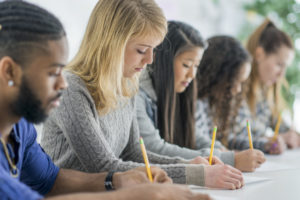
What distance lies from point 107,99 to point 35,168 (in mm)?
305

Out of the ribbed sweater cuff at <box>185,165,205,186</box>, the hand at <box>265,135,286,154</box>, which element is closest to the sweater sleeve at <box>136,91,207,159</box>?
the ribbed sweater cuff at <box>185,165,205,186</box>

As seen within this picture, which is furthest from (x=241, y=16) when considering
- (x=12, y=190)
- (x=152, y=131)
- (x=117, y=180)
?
(x=12, y=190)

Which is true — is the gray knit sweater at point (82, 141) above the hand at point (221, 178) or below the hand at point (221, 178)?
above

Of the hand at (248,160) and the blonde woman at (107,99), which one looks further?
the hand at (248,160)

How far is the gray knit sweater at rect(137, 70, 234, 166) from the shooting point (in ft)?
4.53

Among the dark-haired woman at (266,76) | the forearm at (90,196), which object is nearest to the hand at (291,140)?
the dark-haired woman at (266,76)

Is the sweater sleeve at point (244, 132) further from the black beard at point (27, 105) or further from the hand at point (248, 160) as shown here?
the black beard at point (27, 105)

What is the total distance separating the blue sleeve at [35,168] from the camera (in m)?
0.90

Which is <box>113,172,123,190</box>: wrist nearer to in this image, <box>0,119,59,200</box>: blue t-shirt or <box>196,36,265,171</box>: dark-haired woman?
<box>0,119,59,200</box>: blue t-shirt

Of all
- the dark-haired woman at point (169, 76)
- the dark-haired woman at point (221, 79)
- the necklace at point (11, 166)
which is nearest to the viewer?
the necklace at point (11, 166)

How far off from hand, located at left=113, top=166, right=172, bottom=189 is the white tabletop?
133 millimetres

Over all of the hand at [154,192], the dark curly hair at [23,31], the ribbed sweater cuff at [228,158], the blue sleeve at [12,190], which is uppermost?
the dark curly hair at [23,31]

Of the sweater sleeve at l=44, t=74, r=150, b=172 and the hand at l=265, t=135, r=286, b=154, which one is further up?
the sweater sleeve at l=44, t=74, r=150, b=172

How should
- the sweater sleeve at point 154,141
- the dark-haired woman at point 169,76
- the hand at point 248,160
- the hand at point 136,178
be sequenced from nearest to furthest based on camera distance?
the hand at point 136,178
the hand at point 248,160
the sweater sleeve at point 154,141
the dark-haired woman at point 169,76
